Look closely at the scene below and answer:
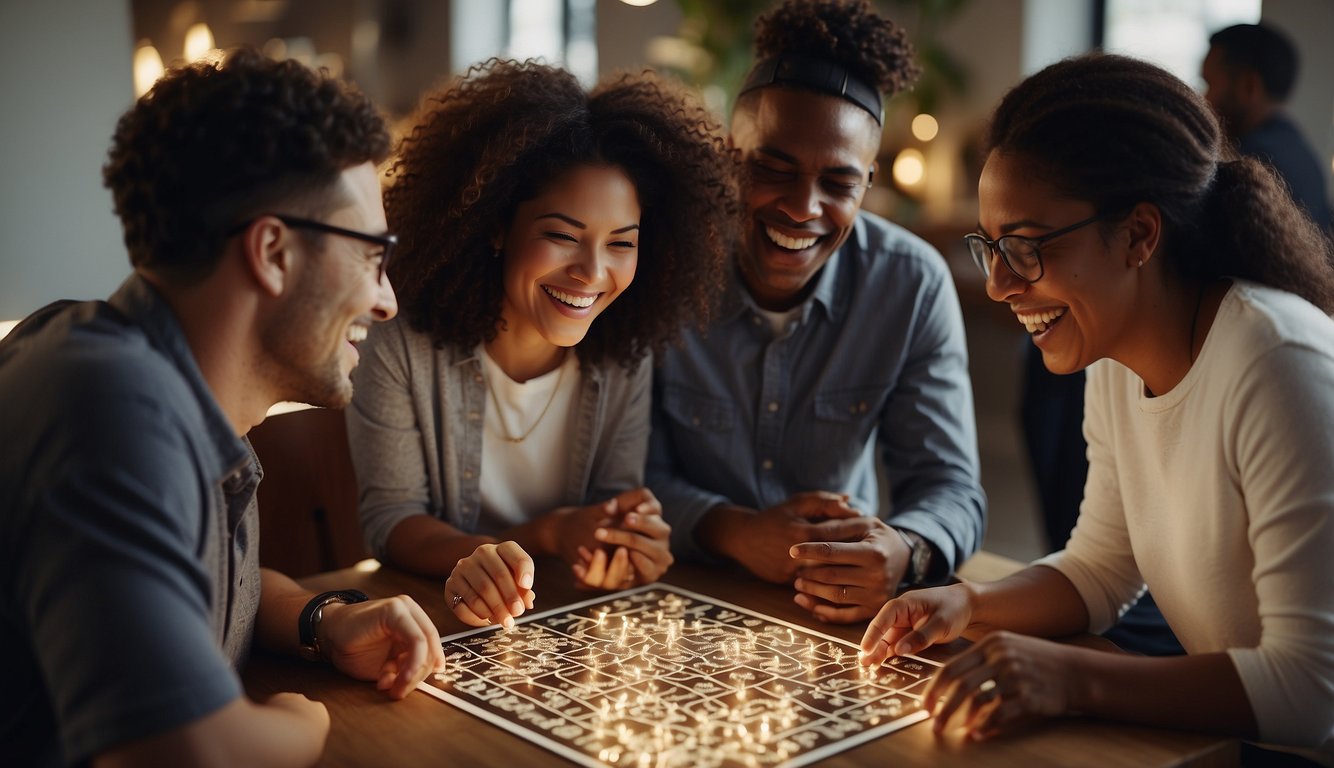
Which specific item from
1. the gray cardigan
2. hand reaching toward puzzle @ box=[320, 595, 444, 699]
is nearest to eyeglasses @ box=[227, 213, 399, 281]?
hand reaching toward puzzle @ box=[320, 595, 444, 699]

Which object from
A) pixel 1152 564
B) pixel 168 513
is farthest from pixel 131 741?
pixel 1152 564

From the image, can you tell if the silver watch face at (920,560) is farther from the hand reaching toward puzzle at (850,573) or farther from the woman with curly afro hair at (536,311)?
Result: the woman with curly afro hair at (536,311)

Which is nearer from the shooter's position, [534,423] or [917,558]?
[917,558]

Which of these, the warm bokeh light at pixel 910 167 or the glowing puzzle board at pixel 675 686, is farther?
the warm bokeh light at pixel 910 167

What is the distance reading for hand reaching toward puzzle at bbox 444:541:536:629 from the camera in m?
1.70

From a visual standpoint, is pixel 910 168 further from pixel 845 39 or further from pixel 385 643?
pixel 385 643

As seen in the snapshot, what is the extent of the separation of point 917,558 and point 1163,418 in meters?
0.47

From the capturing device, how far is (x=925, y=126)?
20.1 feet

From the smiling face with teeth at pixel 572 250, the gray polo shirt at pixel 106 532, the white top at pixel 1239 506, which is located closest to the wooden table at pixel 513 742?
the white top at pixel 1239 506

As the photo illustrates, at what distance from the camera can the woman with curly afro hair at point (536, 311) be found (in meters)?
2.00

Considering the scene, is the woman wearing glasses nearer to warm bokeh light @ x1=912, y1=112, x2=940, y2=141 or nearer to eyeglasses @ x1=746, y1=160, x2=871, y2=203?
eyeglasses @ x1=746, y1=160, x2=871, y2=203

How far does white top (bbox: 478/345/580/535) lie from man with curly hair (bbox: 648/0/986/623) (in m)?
0.20

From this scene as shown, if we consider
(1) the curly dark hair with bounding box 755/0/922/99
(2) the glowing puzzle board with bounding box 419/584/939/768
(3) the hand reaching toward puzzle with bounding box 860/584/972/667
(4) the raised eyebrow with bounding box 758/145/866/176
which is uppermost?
(1) the curly dark hair with bounding box 755/0/922/99

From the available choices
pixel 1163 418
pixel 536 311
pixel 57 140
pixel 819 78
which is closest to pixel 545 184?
pixel 536 311
